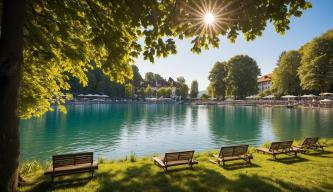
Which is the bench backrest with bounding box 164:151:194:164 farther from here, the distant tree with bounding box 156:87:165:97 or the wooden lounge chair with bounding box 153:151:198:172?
the distant tree with bounding box 156:87:165:97

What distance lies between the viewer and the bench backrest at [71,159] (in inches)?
281

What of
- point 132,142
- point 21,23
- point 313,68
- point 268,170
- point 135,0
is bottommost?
point 132,142

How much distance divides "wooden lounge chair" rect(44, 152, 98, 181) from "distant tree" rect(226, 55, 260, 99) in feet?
261

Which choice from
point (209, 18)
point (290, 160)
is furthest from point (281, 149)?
point (209, 18)

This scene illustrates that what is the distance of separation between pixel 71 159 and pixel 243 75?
8081 centimetres

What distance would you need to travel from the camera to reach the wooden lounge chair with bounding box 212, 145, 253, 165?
9273 millimetres

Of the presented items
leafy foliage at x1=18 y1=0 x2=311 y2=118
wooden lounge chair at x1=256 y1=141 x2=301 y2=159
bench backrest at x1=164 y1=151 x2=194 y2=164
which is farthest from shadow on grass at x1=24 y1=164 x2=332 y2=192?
wooden lounge chair at x1=256 y1=141 x2=301 y2=159

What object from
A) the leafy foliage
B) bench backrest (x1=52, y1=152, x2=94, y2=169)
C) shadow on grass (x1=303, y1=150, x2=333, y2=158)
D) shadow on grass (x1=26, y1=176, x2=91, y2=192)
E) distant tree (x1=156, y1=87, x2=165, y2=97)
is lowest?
shadow on grass (x1=303, y1=150, x2=333, y2=158)

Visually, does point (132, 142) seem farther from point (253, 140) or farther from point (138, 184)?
point (138, 184)

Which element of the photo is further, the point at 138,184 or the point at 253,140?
the point at 253,140

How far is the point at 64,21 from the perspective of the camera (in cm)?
635

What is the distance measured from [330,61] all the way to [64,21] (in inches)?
2700

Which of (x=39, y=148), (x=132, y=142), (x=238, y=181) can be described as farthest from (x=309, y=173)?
(x=39, y=148)

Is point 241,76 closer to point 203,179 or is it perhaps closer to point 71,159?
point 203,179
